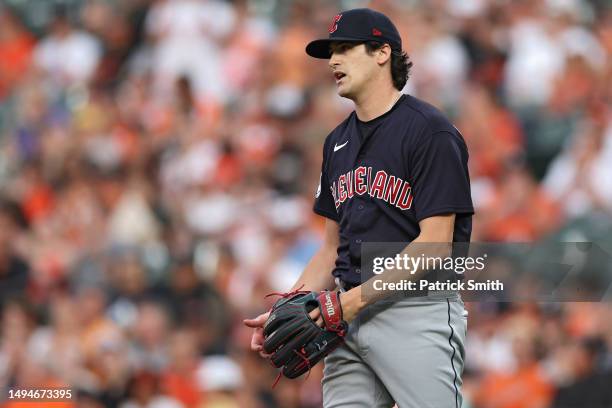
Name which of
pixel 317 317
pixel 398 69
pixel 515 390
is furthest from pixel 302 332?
pixel 515 390

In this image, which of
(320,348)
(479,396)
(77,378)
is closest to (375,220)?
(320,348)

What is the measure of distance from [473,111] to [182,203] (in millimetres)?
2374

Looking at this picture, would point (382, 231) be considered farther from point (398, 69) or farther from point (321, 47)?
point (321, 47)

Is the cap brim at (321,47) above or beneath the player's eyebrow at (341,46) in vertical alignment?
A: above

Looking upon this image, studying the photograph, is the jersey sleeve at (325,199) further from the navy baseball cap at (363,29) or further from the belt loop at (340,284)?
the navy baseball cap at (363,29)

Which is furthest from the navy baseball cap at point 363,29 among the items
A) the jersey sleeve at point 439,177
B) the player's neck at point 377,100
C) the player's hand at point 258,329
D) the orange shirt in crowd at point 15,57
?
the orange shirt in crowd at point 15,57

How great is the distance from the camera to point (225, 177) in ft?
29.2

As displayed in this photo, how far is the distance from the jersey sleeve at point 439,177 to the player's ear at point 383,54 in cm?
35

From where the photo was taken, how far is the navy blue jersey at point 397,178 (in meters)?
3.69

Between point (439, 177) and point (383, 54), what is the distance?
1.72 ft

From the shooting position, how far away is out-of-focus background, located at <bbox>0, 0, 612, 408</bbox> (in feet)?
23.3

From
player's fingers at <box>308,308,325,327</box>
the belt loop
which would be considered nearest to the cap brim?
the belt loop

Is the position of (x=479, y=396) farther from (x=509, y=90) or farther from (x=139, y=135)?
(x=139, y=135)

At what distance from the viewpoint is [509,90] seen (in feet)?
28.5
